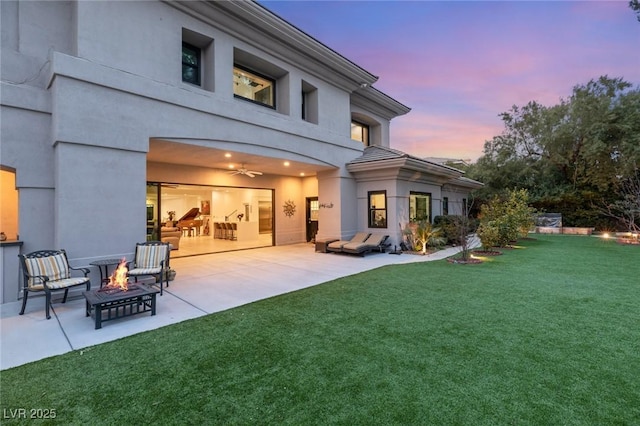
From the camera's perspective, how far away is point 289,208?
14.9 metres

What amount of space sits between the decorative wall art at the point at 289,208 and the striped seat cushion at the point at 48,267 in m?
9.77

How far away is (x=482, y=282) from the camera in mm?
6691

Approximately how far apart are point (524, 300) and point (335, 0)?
13450 millimetres

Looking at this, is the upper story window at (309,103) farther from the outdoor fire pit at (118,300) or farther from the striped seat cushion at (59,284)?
the striped seat cushion at (59,284)

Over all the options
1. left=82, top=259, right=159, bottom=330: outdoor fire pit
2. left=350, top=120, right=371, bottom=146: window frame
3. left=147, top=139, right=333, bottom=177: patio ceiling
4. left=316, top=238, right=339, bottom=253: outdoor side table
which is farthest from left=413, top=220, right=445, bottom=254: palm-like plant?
left=82, top=259, right=159, bottom=330: outdoor fire pit

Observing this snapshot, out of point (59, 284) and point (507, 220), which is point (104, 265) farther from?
point (507, 220)

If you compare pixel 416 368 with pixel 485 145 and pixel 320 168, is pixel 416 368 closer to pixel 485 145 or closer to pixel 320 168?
pixel 320 168

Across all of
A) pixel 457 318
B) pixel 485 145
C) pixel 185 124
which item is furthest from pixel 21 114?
pixel 485 145

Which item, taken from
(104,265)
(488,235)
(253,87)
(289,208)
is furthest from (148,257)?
(488,235)

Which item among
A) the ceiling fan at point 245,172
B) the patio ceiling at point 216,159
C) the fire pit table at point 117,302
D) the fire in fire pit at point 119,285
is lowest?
the fire pit table at point 117,302

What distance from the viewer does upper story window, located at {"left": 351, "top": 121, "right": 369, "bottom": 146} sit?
1565cm

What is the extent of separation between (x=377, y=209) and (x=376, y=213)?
0.19 m

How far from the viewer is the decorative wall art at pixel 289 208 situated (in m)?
14.7

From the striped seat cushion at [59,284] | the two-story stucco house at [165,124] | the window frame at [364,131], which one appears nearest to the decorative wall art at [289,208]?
the two-story stucco house at [165,124]
